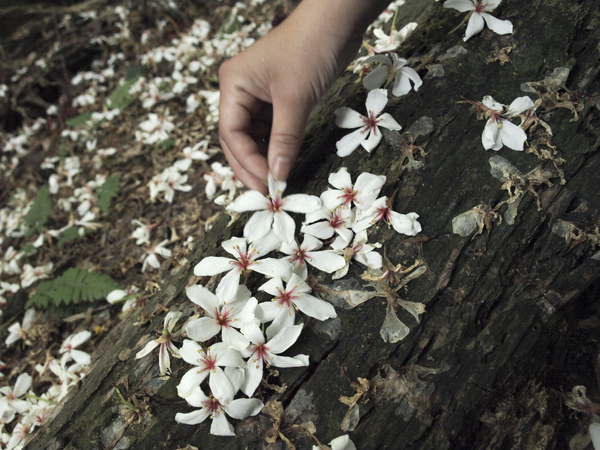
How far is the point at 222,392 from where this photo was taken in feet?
4.88

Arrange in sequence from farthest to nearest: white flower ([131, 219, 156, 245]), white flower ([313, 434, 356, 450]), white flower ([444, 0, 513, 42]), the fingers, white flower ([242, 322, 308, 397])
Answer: white flower ([131, 219, 156, 245]), white flower ([444, 0, 513, 42]), the fingers, white flower ([242, 322, 308, 397]), white flower ([313, 434, 356, 450])

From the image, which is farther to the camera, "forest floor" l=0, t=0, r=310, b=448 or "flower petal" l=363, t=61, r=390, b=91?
"forest floor" l=0, t=0, r=310, b=448

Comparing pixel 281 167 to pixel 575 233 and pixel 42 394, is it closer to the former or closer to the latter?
pixel 575 233

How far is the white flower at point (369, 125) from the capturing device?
1.96m

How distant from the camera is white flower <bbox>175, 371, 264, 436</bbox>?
1.47 metres

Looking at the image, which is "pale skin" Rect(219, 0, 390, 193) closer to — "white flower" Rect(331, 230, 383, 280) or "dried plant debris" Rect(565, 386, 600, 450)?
"white flower" Rect(331, 230, 383, 280)

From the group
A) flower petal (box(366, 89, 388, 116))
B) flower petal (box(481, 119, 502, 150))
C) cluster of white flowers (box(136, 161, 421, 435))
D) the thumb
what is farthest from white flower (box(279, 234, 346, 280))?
flower petal (box(481, 119, 502, 150))

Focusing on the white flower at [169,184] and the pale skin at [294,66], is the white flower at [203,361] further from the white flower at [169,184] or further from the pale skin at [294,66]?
the white flower at [169,184]

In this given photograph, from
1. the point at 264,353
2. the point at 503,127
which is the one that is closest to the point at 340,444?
the point at 264,353

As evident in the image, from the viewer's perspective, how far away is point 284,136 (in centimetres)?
183

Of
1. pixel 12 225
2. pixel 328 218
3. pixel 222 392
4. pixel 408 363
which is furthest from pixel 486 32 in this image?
pixel 12 225

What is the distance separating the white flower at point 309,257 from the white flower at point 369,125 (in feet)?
1.70

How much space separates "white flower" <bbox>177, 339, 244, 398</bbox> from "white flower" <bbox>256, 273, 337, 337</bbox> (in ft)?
0.57

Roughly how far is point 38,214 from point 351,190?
10.2ft
